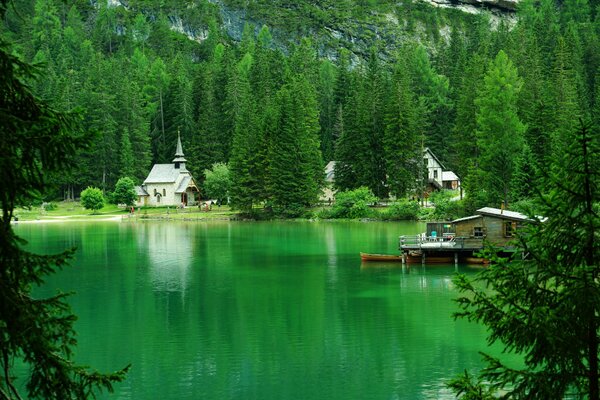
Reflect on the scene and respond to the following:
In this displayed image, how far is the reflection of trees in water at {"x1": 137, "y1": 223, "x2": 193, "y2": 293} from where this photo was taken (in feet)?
136

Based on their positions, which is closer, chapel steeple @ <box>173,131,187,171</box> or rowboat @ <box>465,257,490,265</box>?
rowboat @ <box>465,257,490,265</box>

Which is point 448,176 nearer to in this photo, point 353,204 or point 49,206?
point 353,204

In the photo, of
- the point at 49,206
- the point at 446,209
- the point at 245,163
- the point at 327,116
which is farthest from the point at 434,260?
the point at 327,116

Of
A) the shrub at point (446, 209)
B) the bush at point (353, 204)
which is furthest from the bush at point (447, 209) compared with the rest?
the bush at point (353, 204)

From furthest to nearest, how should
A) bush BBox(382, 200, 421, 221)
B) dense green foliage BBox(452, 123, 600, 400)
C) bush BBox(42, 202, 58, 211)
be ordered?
1. bush BBox(42, 202, 58, 211)
2. bush BBox(382, 200, 421, 221)
3. dense green foliage BBox(452, 123, 600, 400)

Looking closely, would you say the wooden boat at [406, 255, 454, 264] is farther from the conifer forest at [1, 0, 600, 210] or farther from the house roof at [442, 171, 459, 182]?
the house roof at [442, 171, 459, 182]

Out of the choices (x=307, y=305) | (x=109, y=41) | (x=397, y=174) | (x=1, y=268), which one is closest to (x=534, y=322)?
(x=1, y=268)

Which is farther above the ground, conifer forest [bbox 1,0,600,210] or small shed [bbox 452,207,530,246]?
conifer forest [bbox 1,0,600,210]

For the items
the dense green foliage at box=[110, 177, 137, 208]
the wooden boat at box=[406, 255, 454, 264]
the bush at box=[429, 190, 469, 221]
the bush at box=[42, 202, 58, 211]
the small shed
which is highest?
the dense green foliage at box=[110, 177, 137, 208]

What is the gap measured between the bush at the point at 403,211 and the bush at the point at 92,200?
115 ft

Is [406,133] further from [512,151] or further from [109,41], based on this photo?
[109,41]

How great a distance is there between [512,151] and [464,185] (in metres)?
5.68

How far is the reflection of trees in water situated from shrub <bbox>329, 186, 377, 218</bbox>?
15.3 metres

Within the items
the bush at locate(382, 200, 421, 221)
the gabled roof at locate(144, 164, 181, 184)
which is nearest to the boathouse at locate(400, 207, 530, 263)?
the bush at locate(382, 200, 421, 221)
